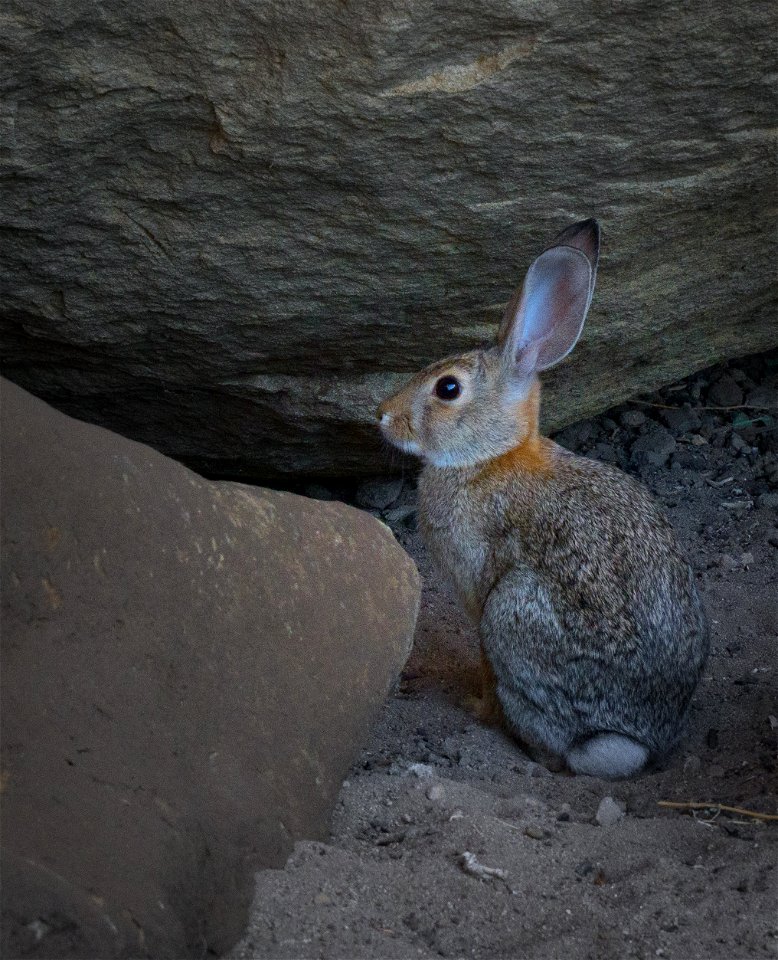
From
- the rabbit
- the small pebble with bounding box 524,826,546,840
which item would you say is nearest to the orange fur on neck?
the rabbit

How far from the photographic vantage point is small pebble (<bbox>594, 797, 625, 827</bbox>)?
408 cm

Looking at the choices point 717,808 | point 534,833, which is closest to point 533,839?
point 534,833

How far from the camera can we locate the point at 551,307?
5.05 m

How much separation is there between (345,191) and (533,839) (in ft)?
7.86

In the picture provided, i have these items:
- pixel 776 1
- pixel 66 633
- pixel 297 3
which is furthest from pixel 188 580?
pixel 776 1

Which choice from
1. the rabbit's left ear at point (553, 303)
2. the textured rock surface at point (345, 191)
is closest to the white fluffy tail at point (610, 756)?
the rabbit's left ear at point (553, 303)

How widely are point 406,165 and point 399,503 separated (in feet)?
8.55

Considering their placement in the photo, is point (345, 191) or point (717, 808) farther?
point (345, 191)

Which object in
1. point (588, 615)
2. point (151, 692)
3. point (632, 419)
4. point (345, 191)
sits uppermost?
point (345, 191)

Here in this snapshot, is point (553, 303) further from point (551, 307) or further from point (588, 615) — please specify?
point (588, 615)

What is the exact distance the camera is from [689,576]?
→ 4.94m

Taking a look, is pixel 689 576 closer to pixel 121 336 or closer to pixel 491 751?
pixel 491 751

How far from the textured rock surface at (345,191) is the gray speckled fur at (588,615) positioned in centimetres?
104

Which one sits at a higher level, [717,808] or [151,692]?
[151,692]
